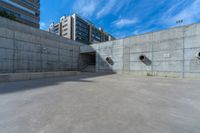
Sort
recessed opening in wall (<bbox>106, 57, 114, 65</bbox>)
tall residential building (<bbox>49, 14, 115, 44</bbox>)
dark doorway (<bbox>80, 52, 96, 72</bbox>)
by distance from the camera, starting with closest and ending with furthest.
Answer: recessed opening in wall (<bbox>106, 57, 114, 65</bbox>), dark doorway (<bbox>80, 52, 96, 72</bbox>), tall residential building (<bbox>49, 14, 115, 44</bbox>)

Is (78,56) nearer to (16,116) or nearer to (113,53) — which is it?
(113,53)

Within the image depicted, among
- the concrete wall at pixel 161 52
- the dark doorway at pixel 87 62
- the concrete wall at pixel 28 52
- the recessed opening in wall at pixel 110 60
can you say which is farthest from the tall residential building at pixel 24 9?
the concrete wall at pixel 161 52

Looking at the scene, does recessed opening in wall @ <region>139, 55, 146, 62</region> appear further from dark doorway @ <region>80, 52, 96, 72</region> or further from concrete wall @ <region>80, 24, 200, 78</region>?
dark doorway @ <region>80, 52, 96, 72</region>

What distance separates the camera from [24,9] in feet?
108

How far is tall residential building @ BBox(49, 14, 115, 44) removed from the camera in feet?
171

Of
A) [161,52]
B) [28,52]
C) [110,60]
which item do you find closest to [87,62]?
[110,60]

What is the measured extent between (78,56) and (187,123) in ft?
57.8

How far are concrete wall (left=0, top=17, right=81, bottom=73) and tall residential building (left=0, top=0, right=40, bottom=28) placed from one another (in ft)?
81.0

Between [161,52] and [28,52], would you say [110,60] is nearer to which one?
[161,52]

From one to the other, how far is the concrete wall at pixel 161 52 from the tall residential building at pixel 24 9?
34925 mm

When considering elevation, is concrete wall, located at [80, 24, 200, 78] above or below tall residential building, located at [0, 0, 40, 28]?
below

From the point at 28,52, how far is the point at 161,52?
15.8m

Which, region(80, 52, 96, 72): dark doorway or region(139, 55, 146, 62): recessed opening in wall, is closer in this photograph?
region(139, 55, 146, 62): recessed opening in wall

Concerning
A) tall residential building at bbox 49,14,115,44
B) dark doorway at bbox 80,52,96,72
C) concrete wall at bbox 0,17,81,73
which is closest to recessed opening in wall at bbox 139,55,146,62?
dark doorway at bbox 80,52,96,72
